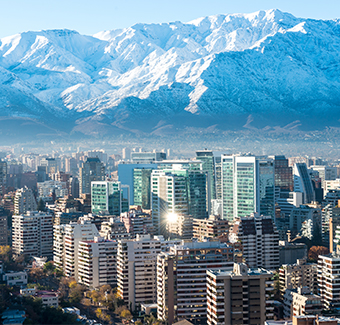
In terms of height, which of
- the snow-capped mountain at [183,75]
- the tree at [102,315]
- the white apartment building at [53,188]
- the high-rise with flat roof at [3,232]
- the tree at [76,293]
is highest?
the snow-capped mountain at [183,75]

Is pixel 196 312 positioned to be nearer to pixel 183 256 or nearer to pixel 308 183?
pixel 183 256

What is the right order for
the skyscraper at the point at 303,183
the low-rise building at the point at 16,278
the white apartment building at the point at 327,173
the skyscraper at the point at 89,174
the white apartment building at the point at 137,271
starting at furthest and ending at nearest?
the white apartment building at the point at 327,173 < the skyscraper at the point at 89,174 < the skyscraper at the point at 303,183 < the low-rise building at the point at 16,278 < the white apartment building at the point at 137,271

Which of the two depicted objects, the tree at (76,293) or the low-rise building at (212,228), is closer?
the tree at (76,293)

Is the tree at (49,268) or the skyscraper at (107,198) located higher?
the skyscraper at (107,198)

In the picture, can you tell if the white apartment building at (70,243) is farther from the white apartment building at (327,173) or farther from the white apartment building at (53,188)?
the white apartment building at (327,173)

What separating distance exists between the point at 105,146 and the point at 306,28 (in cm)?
5182

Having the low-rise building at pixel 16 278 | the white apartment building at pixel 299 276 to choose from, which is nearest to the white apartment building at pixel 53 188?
the low-rise building at pixel 16 278

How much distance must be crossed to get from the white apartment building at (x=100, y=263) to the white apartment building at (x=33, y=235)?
6923 mm

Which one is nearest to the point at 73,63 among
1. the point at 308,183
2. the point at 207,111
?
the point at 207,111

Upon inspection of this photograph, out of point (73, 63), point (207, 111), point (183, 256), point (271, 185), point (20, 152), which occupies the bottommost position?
point (183, 256)

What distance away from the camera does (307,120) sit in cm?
11338

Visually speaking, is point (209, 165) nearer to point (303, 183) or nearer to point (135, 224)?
point (303, 183)

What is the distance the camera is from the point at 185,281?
2128 cm

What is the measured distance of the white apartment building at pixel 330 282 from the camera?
73.7 ft
